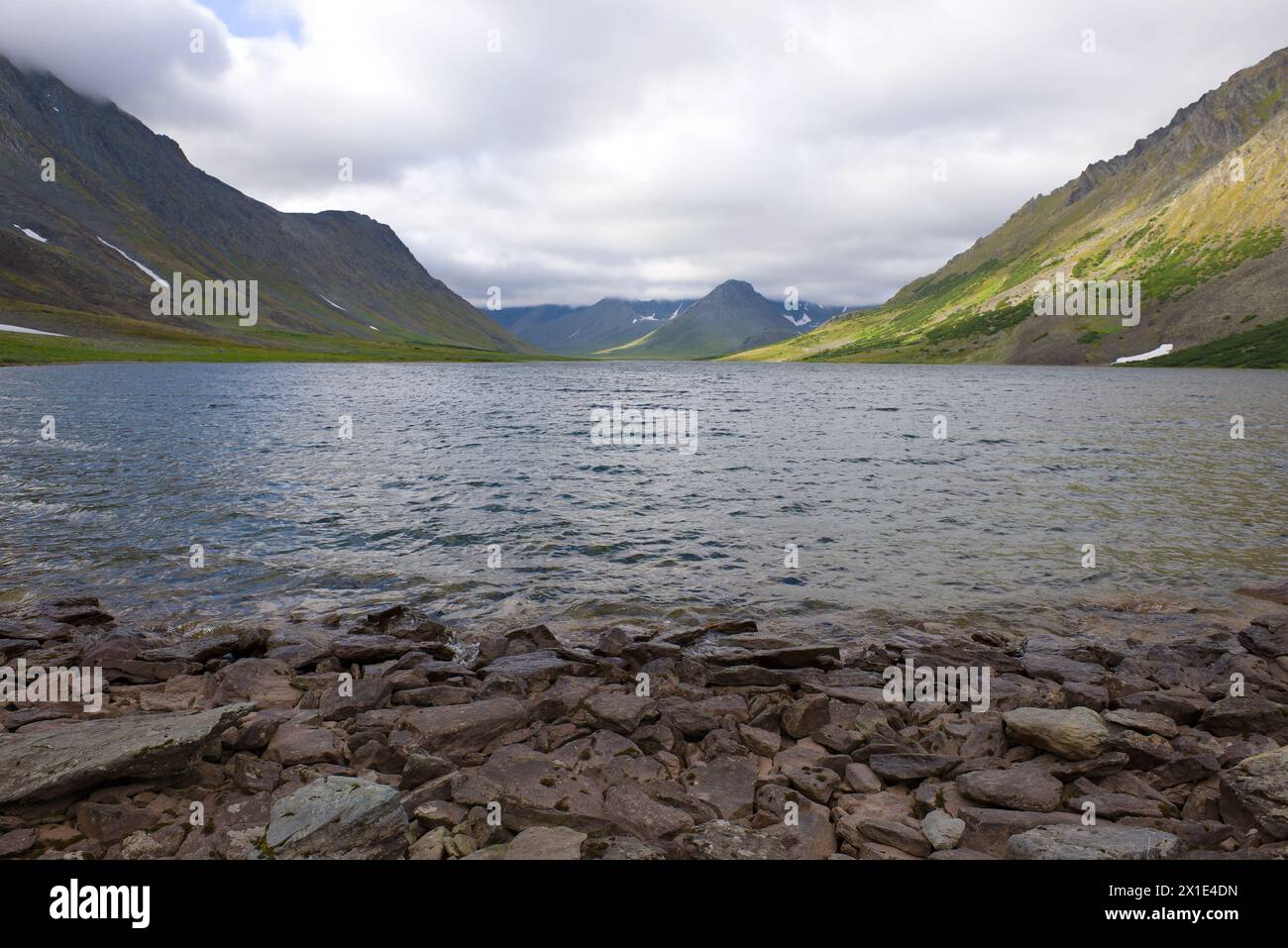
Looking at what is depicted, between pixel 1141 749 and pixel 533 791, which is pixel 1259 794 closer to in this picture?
pixel 1141 749

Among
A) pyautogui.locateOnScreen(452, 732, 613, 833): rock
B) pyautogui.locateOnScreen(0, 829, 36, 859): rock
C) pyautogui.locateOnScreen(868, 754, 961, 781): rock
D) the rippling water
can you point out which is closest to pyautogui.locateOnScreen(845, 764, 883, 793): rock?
pyautogui.locateOnScreen(868, 754, 961, 781): rock

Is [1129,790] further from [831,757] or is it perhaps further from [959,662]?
[959,662]

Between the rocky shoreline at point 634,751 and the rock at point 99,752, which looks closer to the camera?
the rocky shoreline at point 634,751

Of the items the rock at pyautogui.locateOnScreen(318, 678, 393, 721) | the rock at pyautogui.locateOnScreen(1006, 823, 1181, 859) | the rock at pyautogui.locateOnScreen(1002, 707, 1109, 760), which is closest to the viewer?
the rock at pyautogui.locateOnScreen(1006, 823, 1181, 859)

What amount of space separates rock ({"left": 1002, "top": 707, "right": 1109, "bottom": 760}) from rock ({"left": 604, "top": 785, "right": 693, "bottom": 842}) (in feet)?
18.1

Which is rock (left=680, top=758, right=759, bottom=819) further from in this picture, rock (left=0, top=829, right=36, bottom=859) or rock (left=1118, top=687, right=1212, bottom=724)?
rock (left=0, top=829, right=36, bottom=859)

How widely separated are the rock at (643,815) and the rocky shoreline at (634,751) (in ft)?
0.11

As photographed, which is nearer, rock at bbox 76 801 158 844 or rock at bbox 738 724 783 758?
rock at bbox 76 801 158 844

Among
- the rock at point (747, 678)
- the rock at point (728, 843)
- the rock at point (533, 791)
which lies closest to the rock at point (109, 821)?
the rock at point (533, 791)

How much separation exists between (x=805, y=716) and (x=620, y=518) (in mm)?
17073

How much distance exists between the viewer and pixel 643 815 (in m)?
8.67

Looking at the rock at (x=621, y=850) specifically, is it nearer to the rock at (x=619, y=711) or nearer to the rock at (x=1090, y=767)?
the rock at (x=619, y=711)

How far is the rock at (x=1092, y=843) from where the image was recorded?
727cm

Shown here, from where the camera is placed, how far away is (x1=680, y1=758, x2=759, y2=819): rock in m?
9.09
